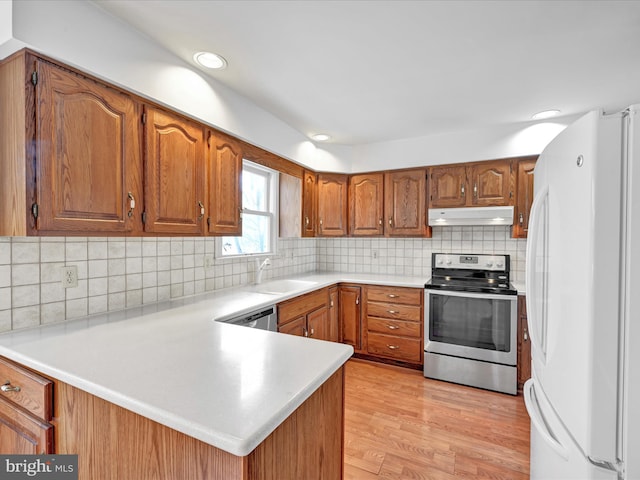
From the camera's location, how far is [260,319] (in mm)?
2080

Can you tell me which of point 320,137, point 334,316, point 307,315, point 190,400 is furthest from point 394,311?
point 190,400

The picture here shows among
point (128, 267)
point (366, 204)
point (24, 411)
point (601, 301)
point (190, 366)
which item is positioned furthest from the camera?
point (366, 204)

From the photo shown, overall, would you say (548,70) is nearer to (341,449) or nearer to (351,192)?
(351,192)

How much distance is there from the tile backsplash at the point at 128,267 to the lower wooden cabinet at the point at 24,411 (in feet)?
0.98

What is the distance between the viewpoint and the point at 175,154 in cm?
178

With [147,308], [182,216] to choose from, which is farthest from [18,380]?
[182,216]

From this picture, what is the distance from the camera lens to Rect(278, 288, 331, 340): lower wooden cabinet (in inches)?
92.3

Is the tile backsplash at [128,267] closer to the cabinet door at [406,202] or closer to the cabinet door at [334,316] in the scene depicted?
the cabinet door at [406,202]

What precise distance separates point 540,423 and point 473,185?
2303 millimetres

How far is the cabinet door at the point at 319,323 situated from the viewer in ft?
8.88

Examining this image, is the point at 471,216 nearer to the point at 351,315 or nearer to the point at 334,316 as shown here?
the point at 351,315

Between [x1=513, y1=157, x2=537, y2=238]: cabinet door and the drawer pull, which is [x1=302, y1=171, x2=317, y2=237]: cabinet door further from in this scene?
the drawer pull

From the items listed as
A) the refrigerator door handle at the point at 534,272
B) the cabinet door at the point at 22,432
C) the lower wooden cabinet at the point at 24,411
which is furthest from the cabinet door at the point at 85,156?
the refrigerator door handle at the point at 534,272

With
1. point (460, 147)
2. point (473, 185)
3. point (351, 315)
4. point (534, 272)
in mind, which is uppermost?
point (460, 147)
